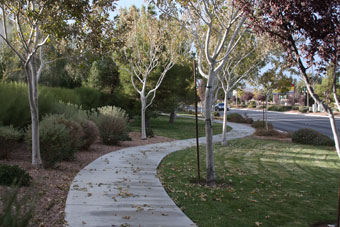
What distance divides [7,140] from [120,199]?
4.33m

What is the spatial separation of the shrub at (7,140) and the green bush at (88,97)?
1239 centimetres

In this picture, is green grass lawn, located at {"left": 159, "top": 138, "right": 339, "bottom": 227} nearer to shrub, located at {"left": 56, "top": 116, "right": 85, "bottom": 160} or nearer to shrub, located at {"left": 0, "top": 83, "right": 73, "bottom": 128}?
shrub, located at {"left": 56, "top": 116, "right": 85, "bottom": 160}

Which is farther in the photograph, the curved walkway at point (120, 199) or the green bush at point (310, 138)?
the green bush at point (310, 138)

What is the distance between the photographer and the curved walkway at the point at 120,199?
575cm

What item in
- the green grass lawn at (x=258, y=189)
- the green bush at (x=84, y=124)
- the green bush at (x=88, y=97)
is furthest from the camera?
the green bush at (x=88, y=97)

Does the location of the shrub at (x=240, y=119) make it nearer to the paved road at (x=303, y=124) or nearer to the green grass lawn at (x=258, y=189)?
the paved road at (x=303, y=124)

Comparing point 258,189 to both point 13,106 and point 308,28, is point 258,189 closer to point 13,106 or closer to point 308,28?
point 308,28

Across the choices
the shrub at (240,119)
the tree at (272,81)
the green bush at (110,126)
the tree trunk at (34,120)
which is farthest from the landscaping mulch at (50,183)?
the shrub at (240,119)

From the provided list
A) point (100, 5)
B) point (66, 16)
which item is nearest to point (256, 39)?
point (100, 5)

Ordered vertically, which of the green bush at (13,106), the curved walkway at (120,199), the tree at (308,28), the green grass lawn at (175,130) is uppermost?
the tree at (308,28)

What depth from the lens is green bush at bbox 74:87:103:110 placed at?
22.9 meters

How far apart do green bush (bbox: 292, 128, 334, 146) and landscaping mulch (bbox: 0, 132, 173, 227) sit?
11.2 meters

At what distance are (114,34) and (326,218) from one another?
7.96m

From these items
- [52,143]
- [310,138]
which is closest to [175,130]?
[310,138]
